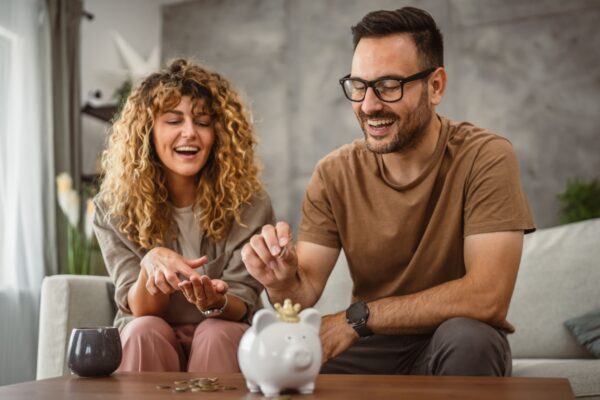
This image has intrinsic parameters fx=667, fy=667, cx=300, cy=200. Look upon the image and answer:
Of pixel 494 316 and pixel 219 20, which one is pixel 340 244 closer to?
pixel 494 316

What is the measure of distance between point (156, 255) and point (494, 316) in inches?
32.9

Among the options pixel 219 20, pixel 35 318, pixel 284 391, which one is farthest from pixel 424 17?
pixel 219 20

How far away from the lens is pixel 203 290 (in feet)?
5.28

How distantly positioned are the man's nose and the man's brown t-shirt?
173mm

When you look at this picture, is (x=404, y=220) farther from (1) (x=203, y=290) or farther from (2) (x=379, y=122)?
(1) (x=203, y=290)

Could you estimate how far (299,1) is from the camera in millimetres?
4770

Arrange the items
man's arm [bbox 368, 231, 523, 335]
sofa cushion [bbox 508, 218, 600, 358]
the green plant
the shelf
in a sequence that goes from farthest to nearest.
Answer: the shelf, the green plant, sofa cushion [bbox 508, 218, 600, 358], man's arm [bbox 368, 231, 523, 335]

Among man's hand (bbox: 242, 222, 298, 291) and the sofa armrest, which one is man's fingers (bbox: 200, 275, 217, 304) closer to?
man's hand (bbox: 242, 222, 298, 291)

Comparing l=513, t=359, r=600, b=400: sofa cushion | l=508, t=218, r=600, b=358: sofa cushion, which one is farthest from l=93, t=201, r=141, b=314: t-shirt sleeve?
l=508, t=218, r=600, b=358: sofa cushion

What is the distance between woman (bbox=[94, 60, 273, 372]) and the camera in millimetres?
1912

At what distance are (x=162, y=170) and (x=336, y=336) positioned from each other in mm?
836

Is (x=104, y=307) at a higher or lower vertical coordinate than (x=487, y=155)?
lower

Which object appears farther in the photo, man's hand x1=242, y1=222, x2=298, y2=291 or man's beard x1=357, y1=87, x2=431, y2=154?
man's beard x1=357, y1=87, x2=431, y2=154

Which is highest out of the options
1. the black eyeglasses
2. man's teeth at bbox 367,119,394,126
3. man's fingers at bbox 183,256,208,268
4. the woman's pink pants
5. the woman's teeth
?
the black eyeglasses
